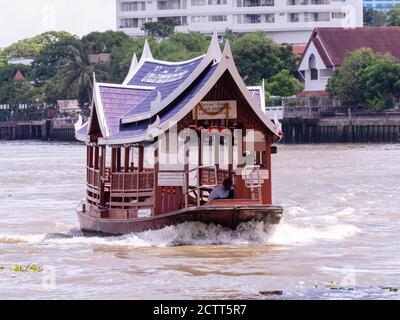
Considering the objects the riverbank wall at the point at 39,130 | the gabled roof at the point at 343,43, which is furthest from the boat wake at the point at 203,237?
the riverbank wall at the point at 39,130

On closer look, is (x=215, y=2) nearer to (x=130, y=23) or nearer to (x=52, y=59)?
(x=130, y=23)

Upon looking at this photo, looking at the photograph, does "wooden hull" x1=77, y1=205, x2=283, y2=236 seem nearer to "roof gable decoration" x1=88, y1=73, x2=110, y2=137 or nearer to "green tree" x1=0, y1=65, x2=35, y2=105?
"roof gable decoration" x1=88, y1=73, x2=110, y2=137

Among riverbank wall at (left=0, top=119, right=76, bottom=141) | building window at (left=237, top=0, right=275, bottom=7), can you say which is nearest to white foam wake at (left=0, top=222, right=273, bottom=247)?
riverbank wall at (left=0, top=119, right=76, bottom=141)

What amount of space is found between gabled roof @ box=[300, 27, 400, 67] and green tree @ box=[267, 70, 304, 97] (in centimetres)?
280

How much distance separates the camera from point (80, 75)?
11475 cm

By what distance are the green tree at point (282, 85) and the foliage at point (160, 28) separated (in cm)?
2777

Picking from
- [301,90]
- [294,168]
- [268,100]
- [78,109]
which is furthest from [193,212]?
[78,109]

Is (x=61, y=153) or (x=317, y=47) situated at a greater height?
(x=317, y=47)

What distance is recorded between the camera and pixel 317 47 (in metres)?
95.3

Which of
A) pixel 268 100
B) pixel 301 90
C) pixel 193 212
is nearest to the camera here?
pixel 193 212

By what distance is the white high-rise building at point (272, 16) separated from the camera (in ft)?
404

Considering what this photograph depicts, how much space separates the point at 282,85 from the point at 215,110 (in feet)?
231

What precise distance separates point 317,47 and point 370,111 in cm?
1270
